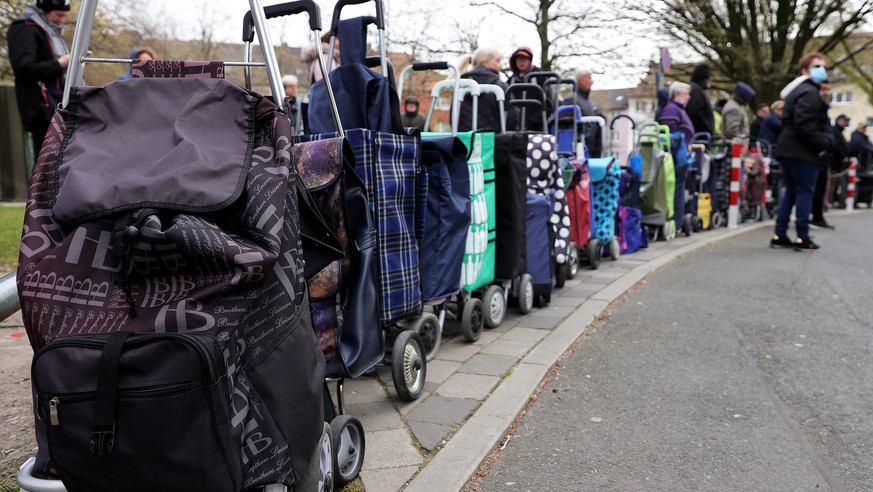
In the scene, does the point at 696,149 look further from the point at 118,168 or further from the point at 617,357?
the point at 118,168

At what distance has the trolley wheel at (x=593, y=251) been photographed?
7.80 metres

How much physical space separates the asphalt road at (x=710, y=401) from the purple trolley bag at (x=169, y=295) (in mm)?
1211

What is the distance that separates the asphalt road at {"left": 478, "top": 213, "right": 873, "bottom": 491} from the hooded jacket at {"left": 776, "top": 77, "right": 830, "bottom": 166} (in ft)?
10.1

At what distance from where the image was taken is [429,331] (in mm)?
4246

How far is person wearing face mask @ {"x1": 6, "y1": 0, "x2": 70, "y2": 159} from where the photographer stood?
5.15 m

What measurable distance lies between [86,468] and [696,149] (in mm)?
10671

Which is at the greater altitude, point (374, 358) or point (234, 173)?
point (234, 173)

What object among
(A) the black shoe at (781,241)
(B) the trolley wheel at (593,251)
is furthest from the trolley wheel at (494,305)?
(A) the black shoe at (781,241)

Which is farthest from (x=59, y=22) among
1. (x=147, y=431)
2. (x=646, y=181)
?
(x=646, y=181)

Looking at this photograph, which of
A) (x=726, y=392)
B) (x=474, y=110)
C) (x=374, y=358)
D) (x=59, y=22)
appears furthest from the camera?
(x=59, y=22)

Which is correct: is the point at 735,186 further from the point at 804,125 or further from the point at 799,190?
the point at 804,125

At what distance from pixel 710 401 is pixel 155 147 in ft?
9.82

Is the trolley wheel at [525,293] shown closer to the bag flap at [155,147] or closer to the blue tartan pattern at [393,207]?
the blue tartan pattern at [393,207]

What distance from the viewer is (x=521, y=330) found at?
5.16 m
